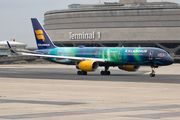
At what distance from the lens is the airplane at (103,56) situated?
42.2m

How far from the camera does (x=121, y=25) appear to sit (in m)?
130

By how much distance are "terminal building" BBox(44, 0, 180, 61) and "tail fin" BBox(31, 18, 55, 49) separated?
70807 millimetres

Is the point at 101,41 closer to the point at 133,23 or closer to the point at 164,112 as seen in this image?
the point at 133,23

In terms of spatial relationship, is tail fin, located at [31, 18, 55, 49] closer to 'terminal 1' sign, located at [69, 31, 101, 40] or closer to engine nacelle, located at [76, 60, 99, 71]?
engine nacelle, located at [76, 60, 99, 71]

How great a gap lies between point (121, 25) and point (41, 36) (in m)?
78.3

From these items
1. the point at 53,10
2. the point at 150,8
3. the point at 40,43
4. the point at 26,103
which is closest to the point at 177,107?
the point at 26,103

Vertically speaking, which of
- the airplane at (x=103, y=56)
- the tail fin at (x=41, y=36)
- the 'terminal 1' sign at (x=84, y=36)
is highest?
the tail fin at (x=41, y=36)

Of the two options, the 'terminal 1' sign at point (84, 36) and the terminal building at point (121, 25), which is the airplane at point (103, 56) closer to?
the terminal building at point (121, 25)

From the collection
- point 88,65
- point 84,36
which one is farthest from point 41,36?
point 84,36

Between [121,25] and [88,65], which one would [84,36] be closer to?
[121,25]

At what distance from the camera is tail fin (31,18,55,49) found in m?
54.0

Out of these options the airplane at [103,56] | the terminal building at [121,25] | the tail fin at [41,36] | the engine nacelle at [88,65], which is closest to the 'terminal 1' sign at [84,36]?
the terminal building at [121,25]

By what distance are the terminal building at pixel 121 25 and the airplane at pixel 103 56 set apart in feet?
235

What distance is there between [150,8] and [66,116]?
11613 cm
